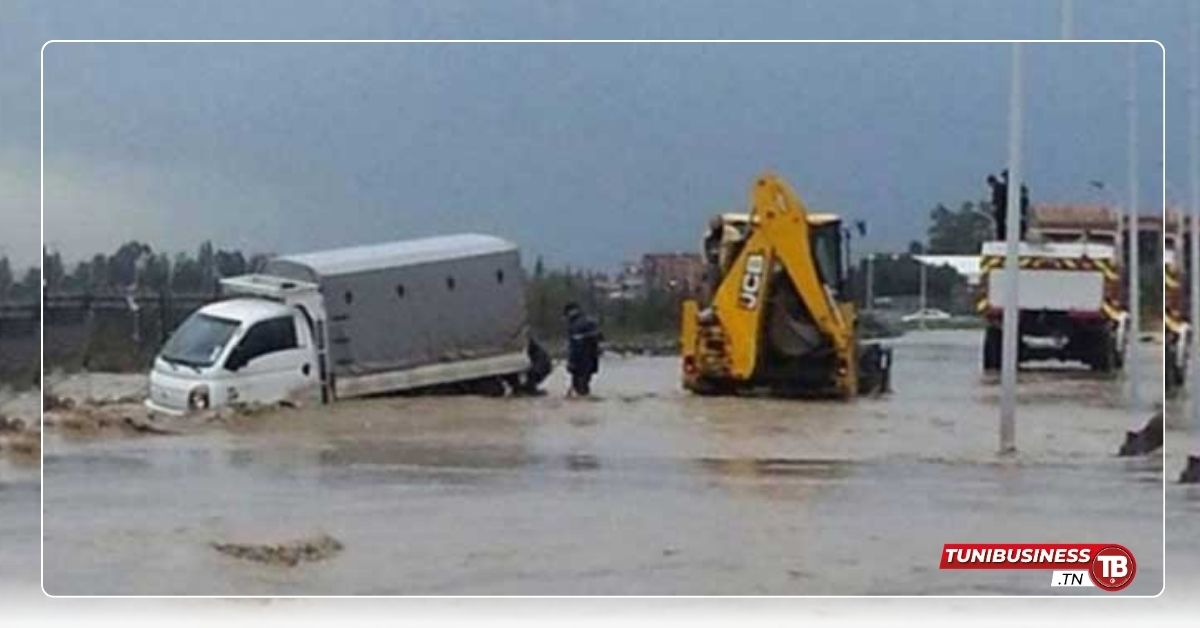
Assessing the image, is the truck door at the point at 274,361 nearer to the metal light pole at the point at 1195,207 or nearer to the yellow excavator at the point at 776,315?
the yellow excavator at the point at 776,315

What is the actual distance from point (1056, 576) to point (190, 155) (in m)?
2.21

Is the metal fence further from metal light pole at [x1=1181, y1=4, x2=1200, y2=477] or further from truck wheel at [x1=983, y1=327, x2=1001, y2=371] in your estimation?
metal light pole at [x1=1181, y1=4, x2=1200, y2=477]

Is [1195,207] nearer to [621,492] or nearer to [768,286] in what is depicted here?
[768,286]

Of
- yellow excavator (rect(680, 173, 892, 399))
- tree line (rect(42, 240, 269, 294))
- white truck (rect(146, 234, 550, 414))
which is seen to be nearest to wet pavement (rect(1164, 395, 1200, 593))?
yellow excavator (rect(680, 173, 892, 399))

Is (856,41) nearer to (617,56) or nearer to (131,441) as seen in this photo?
(617,56)

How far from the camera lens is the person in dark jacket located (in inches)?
232

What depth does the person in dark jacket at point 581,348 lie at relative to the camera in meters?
5.90

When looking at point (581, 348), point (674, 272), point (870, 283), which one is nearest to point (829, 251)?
point (870, 283)

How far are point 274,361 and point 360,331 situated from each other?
208 mm

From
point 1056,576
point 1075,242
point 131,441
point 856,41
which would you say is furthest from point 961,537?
point 131,441

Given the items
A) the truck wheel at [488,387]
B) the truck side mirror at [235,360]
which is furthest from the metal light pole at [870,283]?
the truck side mirror at [235,360]

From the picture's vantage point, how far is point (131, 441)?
5945 millimetres

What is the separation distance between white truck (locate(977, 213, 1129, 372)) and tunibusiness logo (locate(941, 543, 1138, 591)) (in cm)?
42

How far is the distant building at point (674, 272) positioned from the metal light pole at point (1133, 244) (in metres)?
0.99
